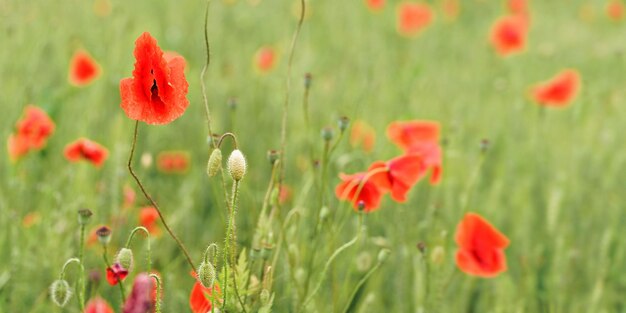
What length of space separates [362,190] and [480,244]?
12.9 inches

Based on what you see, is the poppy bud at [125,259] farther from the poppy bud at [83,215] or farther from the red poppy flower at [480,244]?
the red poppy flower at [480,244]

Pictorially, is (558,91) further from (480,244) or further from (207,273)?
(207,273)

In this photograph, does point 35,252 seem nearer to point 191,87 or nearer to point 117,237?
point 117,237

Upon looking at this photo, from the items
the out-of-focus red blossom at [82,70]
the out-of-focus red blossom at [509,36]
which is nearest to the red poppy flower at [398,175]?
the out-of-focus red blossom at [82,70]

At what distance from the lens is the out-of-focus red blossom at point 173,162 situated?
2109mm

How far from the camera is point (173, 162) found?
2119mm

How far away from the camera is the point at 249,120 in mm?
2486

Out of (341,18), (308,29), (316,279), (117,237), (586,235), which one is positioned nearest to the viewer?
(316,279)

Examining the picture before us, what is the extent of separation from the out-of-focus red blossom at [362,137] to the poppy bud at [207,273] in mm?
1347

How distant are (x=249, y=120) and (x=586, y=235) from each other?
111cm

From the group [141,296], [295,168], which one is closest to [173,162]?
[295,168]

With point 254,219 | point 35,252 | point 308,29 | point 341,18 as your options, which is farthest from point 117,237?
point 341,18

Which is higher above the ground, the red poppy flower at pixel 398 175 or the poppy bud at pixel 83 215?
the poppy bud at pixel 83 215

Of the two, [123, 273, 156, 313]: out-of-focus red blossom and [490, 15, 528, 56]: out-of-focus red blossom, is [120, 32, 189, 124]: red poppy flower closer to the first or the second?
[123, 273, 156, 313]: out-of-focus red blossom
